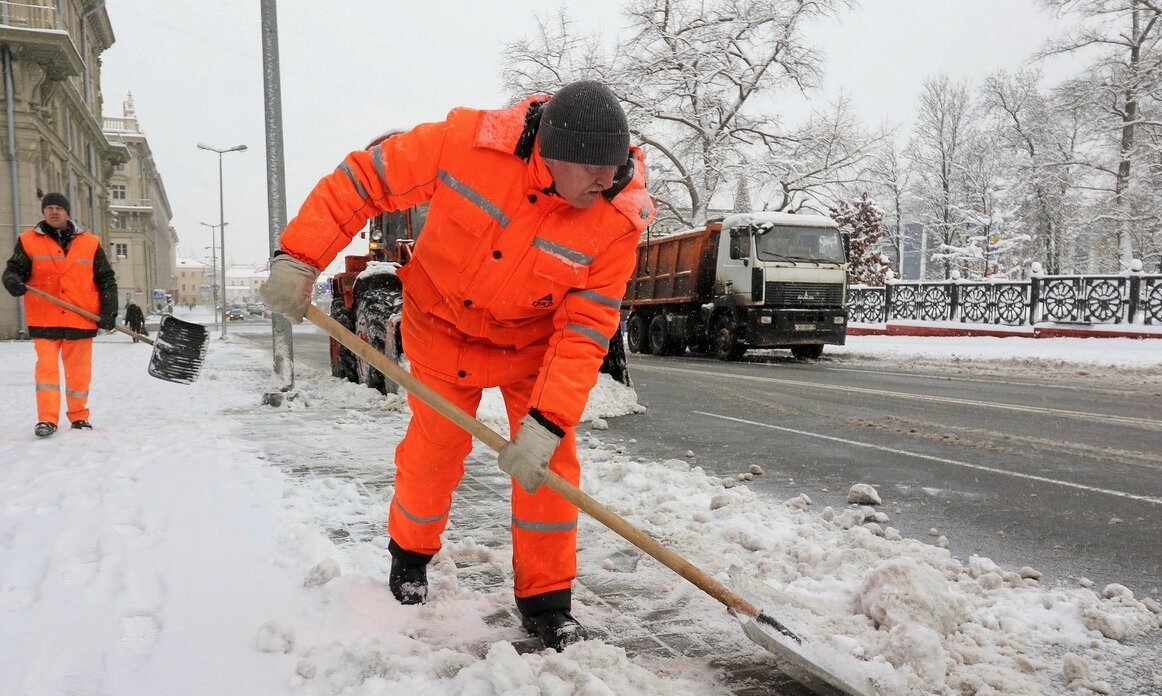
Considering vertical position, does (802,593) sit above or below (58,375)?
below

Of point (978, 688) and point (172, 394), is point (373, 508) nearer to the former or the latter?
point (978, 688)

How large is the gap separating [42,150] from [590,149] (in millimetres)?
27844

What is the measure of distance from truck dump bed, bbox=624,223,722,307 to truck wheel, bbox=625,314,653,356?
389 millimetres

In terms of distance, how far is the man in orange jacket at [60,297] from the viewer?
5.72 m

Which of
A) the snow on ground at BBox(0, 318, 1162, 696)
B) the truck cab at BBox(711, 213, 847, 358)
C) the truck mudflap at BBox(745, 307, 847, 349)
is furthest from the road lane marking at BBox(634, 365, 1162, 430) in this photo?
the snow on ground at BBox(0, 318, 1162, 696)

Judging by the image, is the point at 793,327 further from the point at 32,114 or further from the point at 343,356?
the point at 32,114

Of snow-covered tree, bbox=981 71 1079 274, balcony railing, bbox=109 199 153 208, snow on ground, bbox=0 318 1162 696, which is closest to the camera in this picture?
snow on ground, bbox=0 318 1162 696

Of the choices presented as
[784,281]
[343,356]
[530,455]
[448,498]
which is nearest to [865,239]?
[784,281]

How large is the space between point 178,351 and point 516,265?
580 cm

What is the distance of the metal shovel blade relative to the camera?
7027 mm

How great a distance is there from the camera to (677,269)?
56.1 feet

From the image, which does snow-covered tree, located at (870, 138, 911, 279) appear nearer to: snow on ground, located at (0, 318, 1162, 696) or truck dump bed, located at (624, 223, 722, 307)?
truck dump bed, located at (624, 223, 722, 307)

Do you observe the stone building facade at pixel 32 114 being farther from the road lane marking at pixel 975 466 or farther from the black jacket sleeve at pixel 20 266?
the road lane marking at pixel 975 466

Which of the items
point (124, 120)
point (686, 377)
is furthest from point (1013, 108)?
point (124, 120)
